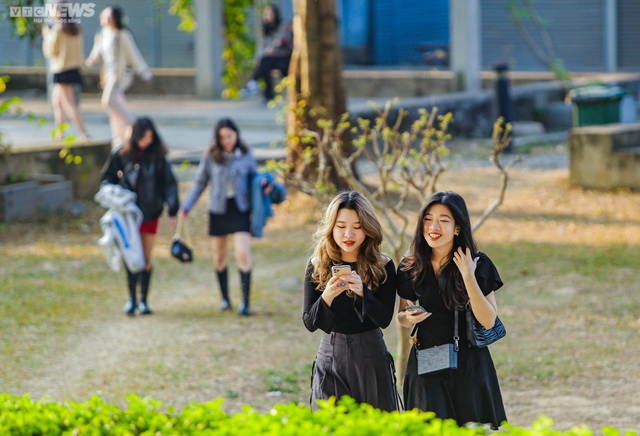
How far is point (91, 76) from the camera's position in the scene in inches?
933

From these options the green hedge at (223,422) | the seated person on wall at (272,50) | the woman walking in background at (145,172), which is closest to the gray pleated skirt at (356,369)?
the green hedge at (223,422)

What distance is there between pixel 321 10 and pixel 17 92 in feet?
43.5

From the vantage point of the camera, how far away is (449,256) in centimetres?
470

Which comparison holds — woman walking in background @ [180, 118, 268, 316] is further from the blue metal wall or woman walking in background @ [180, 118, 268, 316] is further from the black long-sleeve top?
the blue metal wall

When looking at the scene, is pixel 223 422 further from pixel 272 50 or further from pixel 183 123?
pixel 272 50

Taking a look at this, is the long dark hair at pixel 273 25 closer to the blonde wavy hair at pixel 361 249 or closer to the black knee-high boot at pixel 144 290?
the black knee-high boot at pixel 144 290

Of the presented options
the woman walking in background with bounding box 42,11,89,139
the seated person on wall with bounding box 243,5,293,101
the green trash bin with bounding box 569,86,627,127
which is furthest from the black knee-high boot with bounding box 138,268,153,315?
the seated person on wall with bounding box 243,5,293,101

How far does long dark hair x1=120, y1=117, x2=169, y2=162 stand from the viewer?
8.85 meters

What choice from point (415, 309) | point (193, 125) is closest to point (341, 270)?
point (415, 309)

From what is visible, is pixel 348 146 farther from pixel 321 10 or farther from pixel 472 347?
pixel 472 347

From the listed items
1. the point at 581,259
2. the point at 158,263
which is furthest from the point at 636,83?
the point at 158,263

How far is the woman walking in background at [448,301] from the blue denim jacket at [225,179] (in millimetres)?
4161

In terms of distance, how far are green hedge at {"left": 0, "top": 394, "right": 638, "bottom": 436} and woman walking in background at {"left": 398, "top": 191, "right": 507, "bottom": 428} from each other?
0.74 m

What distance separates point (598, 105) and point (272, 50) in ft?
23.3
